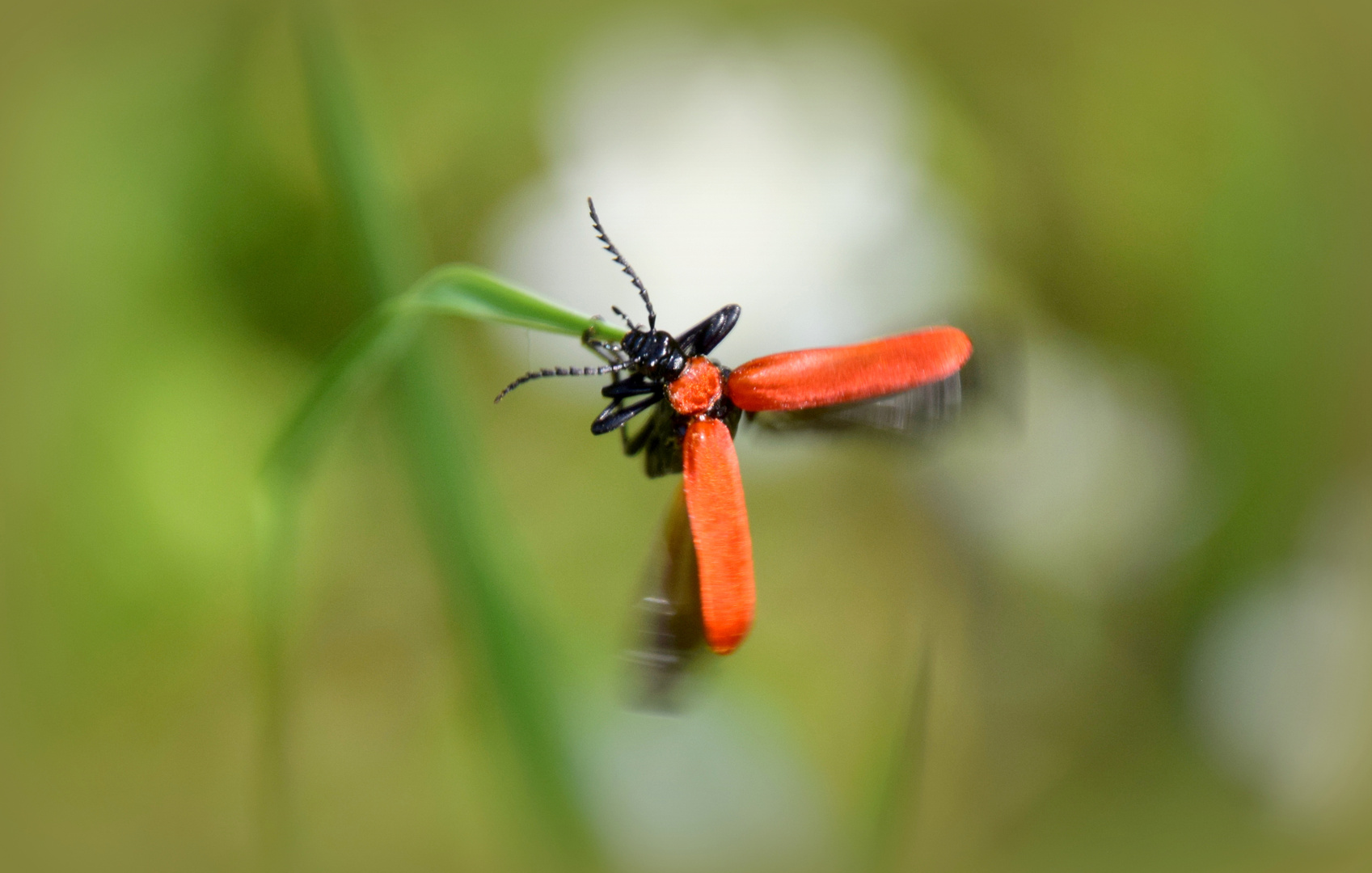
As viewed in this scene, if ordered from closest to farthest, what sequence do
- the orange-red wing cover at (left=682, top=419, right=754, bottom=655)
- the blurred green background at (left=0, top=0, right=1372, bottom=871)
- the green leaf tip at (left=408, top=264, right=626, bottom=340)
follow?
the green leaf tip at (left=408, top=264, right=626, bottom=340) < the orange-red wing cover at (left=682, top=419, right=754, bottom=655) < the blurred green background at (left=0, top=0, right=1372, bottom=871)

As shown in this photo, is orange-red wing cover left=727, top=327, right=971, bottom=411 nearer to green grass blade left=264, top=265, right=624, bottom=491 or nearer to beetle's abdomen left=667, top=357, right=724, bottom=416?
beetle's abdomen left=667, top=357, right=724, bottom=416

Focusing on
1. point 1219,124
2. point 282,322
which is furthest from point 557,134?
point 1219,124

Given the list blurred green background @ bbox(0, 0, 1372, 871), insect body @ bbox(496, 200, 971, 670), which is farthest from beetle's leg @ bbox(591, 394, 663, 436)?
blurred green background @ bbox(0, 0, 1372, 871)

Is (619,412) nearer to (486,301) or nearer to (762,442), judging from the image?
(486,301)

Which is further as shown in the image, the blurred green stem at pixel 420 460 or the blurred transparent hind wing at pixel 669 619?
the blurred transparent hind wing at pixel 669 619

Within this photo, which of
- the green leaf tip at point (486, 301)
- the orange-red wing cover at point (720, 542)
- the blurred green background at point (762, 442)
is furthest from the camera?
the blurred green background at point (762, 442)

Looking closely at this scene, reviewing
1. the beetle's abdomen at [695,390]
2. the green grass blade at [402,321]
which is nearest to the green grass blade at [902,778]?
the beetle's abdomen at [695,390]

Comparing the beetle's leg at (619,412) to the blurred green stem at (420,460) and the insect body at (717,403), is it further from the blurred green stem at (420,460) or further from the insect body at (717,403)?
the blurred green stem at (420,460)
